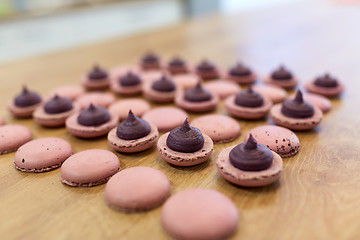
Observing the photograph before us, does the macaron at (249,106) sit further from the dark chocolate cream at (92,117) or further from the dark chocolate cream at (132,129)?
the dark chocolate cream at (92,117)

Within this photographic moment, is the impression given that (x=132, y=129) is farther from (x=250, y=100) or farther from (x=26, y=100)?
(x=26, y=100)

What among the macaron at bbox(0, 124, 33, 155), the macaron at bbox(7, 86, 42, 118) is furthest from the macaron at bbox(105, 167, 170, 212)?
the macaron at bbox(7, 86, 42, 118)

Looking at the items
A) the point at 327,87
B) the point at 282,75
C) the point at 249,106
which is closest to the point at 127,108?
the point at 249,106

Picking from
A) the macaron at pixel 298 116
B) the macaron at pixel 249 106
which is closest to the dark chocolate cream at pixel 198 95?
the macaron at pixel 249 106

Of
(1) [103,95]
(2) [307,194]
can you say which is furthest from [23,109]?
(2) [307,194]

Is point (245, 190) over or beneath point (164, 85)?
beneath

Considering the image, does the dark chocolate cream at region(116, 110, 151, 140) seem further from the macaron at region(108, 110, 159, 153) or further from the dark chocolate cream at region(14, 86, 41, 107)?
the dark chocolate cream at region(14, 86, 41, 107)
